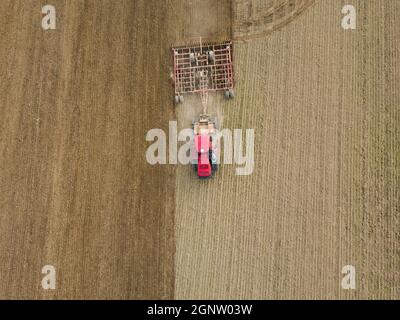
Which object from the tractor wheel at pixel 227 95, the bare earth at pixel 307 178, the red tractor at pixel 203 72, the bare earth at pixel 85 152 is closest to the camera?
the bare earth at pixel 307 178

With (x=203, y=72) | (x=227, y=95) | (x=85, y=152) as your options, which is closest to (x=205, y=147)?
(x=227, y=95)

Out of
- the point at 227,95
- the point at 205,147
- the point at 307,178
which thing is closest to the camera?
the point at 205,147

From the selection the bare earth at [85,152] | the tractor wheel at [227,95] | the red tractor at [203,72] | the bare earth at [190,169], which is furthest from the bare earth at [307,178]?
the bare earth at [85,152]

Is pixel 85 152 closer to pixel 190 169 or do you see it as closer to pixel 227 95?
pixel 190 169

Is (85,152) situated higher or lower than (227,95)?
lower

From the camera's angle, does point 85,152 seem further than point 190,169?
Yes

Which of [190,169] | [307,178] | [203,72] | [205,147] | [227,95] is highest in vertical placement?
[203,72]

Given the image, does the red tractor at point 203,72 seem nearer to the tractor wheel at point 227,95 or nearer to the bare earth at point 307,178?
the tractor wheel at point 227,95
